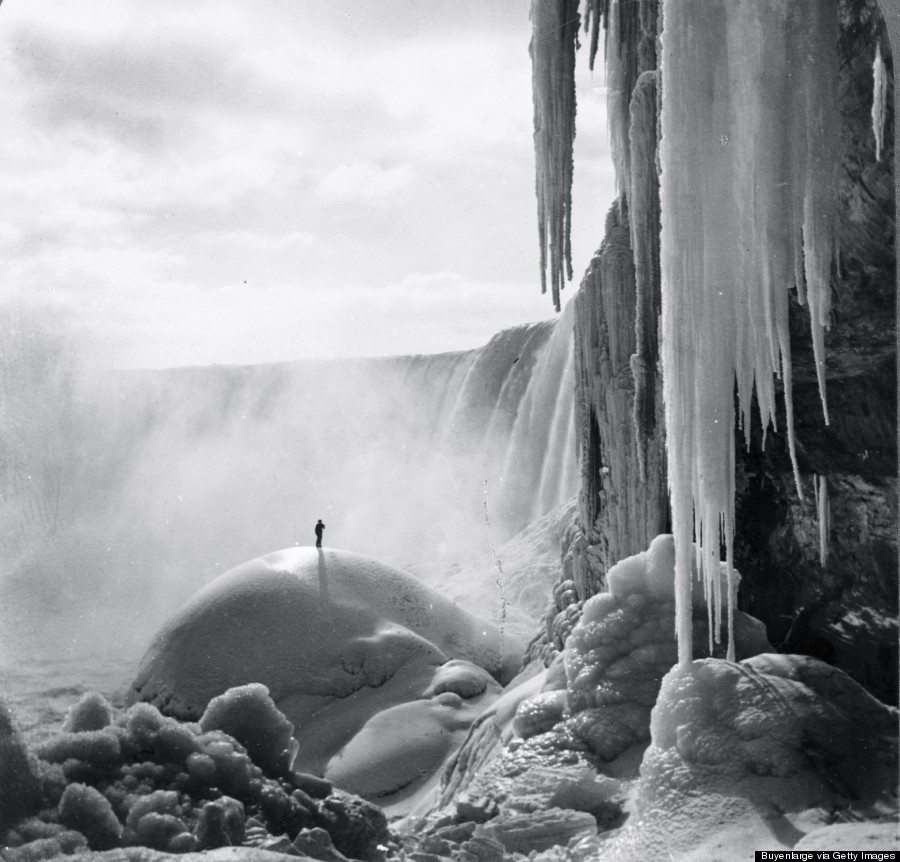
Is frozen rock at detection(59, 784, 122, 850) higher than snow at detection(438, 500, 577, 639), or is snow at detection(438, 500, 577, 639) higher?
frozen rock at detection(59, 784, 122, 850)

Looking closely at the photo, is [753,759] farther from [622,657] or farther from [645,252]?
[645,252]

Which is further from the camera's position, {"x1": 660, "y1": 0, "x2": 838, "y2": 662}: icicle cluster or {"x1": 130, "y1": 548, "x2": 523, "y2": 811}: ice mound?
{"x1": 130, "y1": 548, "x2": 523, "y2": 811}: ice mound

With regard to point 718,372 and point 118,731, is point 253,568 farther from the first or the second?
point 718,372

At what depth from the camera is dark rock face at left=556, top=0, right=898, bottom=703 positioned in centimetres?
390

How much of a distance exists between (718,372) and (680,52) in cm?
115

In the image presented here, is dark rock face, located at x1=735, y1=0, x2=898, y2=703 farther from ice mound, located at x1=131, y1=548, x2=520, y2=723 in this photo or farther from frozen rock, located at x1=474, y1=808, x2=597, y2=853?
ice mound, located at x1=131, y1=548, x2=520, y2=723

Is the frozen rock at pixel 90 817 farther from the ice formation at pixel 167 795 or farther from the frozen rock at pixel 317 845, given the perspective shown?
the frozen rock at pixel 317 845

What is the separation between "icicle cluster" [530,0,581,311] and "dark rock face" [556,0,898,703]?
0.38 m

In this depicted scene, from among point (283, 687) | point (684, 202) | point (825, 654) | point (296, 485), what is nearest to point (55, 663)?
point (283, 687)

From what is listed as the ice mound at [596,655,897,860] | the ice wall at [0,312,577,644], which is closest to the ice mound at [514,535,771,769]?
the ice mound at [596,655,897,860]

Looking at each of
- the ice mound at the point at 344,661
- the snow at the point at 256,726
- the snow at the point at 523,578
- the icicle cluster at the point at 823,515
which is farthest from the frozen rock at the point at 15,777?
the snow at the point at 523,578

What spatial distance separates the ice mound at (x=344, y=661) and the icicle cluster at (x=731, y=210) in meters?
4.11

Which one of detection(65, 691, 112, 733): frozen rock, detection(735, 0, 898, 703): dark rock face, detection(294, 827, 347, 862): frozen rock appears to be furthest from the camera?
detection(735, 0, 898, 703): dark rock face

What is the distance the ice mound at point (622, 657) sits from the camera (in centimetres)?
420
